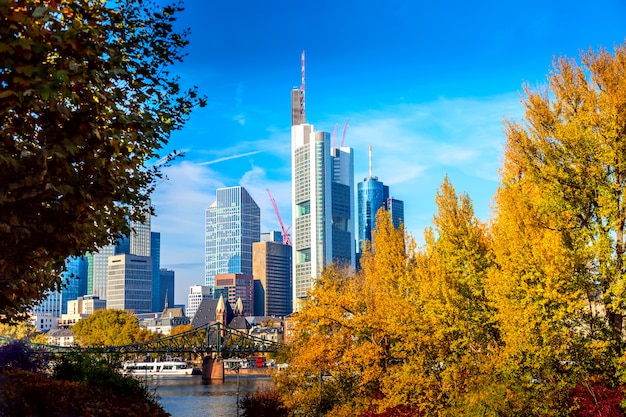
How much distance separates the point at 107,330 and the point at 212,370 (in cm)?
2324

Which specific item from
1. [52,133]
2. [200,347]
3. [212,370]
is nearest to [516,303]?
[52,133]

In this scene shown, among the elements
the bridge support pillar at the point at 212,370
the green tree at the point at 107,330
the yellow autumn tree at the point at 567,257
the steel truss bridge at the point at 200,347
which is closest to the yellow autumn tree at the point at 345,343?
the yellow autumn tree at the point at 567,257

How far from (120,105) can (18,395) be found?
272 inches

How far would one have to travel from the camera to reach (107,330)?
138m

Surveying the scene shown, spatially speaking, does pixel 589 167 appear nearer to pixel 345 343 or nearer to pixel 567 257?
pixel 567 257

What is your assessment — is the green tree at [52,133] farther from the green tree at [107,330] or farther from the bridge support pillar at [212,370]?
the green tree at [107,330]

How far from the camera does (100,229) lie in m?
14.3

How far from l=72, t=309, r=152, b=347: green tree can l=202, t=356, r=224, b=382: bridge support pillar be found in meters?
16.7

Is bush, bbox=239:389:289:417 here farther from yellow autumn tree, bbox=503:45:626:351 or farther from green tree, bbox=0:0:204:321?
green tree, bbox=0:0:204:321

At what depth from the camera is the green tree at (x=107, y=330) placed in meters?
136

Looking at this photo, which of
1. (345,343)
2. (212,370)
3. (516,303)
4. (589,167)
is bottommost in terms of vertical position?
(212,370)

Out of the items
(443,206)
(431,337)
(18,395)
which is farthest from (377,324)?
(18,395)

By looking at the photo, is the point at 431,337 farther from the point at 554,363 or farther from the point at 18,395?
the point at 18,395

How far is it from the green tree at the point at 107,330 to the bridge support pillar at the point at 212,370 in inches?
658
